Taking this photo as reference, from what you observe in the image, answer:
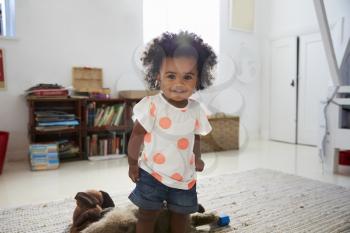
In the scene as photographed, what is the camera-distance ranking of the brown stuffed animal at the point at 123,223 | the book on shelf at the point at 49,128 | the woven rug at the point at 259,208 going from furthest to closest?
1. the book on shelf at the point at 49,128
2. the woven rug at the point at 259,208
3. the brown stuffed animal at the point at 123,223

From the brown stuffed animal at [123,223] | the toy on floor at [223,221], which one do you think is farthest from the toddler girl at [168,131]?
the toy on floor at [223,221]

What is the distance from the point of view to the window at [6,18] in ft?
8.04

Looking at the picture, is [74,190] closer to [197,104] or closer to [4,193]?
[4,193]

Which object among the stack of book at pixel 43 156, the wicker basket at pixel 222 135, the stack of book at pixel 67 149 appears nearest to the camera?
the stack of book at pixel 43 156

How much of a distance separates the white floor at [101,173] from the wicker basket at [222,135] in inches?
4.4

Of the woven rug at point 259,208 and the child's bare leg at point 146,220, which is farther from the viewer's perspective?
the woven rug at point 259,208

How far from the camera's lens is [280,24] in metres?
3.67

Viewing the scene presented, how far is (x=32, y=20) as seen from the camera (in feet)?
8.11

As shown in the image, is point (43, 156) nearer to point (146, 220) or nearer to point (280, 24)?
point (146, 220)

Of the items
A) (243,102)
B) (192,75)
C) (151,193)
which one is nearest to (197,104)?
(192,75)

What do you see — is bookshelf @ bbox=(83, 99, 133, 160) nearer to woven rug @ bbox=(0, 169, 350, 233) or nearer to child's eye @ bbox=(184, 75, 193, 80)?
woven rug @ bbox=(0, 169, 350, 233)

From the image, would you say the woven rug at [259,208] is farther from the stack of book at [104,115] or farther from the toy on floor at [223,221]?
the stack of book at [104,115]

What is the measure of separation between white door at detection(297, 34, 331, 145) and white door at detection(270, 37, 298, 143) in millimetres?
80

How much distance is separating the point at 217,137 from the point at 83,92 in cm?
134
